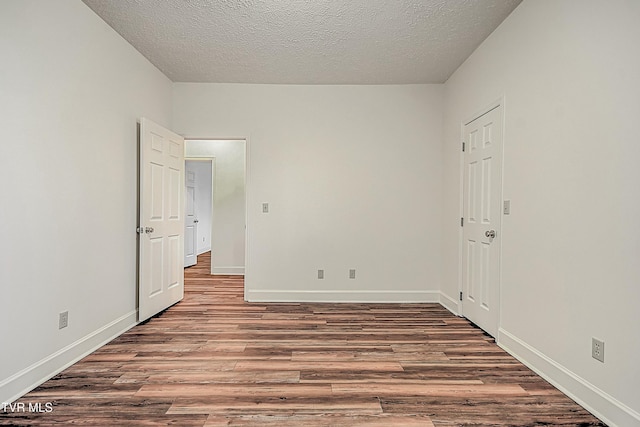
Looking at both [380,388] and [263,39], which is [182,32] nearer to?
[263,39]

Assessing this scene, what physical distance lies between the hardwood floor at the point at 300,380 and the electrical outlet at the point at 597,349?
1.05 feet

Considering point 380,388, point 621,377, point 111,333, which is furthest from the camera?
point 111,333

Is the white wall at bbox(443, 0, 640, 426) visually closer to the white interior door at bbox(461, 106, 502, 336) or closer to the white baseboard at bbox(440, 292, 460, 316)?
the white interior door at bbox(461, 106, 502, 336)

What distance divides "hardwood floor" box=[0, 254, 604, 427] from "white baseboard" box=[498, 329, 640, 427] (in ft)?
0.19

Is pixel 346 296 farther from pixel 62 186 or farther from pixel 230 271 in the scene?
pixel 62 186

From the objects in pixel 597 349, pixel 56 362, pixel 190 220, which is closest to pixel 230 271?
pixel 190 220

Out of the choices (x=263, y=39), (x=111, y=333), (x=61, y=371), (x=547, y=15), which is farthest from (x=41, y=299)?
(x=547, y=15)

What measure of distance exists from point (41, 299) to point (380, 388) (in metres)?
2.26

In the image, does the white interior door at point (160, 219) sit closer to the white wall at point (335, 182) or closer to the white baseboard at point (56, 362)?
the white baseboard at point (56, 362)

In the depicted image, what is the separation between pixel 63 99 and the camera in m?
2.57

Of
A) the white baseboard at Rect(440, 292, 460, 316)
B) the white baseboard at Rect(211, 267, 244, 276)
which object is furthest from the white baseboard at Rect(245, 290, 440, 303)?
the white baseboard at Rect(211, 267, 244, 276)

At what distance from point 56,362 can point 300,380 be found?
1.68m

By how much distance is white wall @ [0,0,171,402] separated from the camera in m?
2.13

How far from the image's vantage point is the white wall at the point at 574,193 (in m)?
1.84
